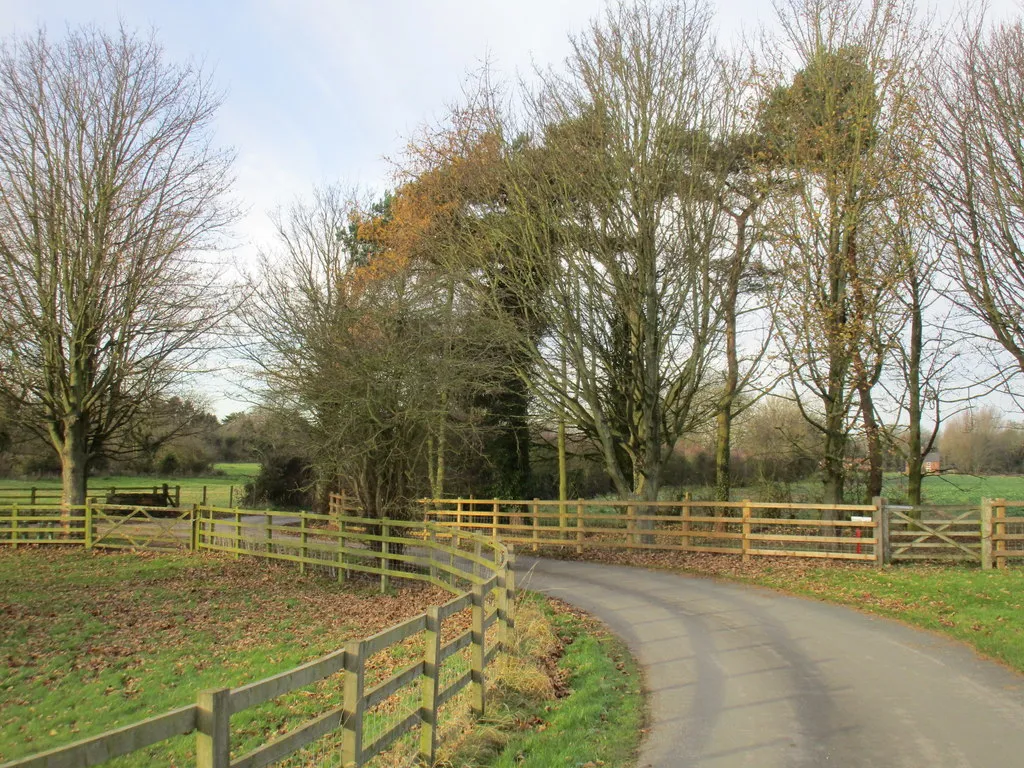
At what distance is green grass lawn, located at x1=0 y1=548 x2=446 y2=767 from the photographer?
26.1ft

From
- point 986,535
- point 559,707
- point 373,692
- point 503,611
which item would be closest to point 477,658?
point 559,707

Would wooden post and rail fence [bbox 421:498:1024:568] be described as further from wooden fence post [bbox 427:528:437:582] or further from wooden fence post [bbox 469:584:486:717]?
wooden fence post [bbox 469:584:486:717]

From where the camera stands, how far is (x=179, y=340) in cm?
2561

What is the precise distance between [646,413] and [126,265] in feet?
54.6

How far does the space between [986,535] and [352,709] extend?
14453mm

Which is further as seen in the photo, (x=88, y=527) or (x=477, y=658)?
(x=88, y=527)

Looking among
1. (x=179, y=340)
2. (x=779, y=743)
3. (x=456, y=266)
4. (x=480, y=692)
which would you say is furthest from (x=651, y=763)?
(x=179, y=340)

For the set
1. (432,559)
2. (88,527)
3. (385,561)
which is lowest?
(88,527)

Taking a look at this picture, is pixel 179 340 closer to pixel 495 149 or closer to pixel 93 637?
pixel 495 149

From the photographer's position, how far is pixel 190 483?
175 ft

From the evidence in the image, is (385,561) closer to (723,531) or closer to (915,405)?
(723,531)

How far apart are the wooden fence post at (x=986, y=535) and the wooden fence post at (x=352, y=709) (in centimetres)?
1426

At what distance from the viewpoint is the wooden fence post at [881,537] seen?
1563 centimetres

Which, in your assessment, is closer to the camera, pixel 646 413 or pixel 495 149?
pixel 646 413
